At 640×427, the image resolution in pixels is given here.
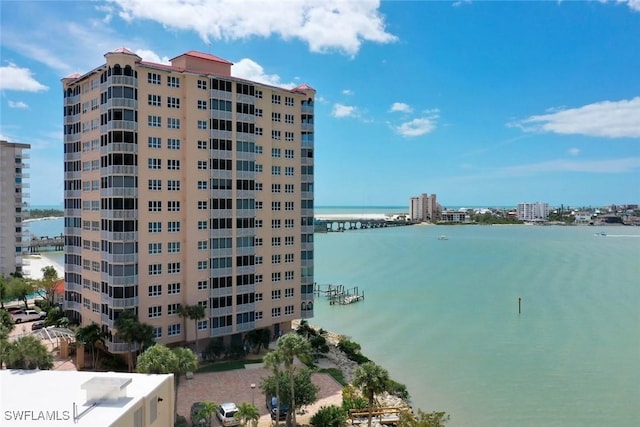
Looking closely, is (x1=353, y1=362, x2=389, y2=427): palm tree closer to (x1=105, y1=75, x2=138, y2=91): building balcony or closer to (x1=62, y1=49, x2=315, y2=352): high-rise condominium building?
(x1=62, y1=49, x2=315, y2=352): high-rise condominium building

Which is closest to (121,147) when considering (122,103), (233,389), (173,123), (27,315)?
(122,103)

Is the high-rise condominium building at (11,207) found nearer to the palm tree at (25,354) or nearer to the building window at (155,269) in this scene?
the building window at (155,269)

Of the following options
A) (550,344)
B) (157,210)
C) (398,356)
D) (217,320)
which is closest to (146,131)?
(157,210)

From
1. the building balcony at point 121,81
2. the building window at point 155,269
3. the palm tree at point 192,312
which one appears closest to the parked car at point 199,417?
the palm tree at point 192,312

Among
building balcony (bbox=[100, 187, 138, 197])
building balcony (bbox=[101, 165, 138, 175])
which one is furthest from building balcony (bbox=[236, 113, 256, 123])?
building balcony (bbox=[100, 187, 138, 197])

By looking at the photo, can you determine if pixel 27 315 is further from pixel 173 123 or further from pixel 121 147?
pixel 173 123
